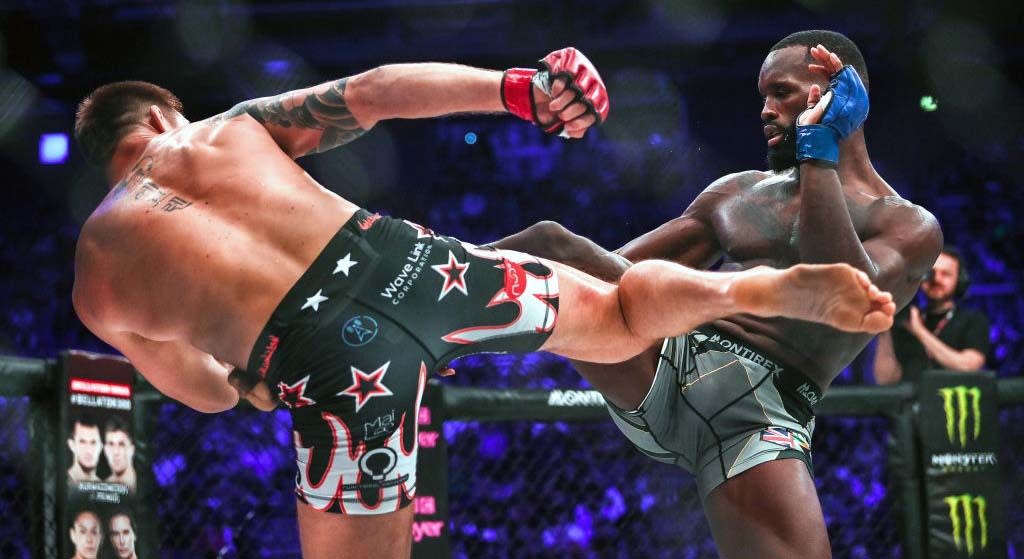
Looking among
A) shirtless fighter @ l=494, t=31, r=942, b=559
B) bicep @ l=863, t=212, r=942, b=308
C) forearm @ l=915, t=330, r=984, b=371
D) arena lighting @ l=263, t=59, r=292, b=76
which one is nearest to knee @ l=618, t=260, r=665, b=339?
shirtless fighter @ l=494, t=31, r=942, b=559

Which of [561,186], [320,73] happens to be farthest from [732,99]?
[320,73]

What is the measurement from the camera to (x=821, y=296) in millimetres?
1501

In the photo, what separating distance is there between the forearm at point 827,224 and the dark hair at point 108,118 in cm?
115

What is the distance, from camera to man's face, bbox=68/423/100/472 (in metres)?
2.29

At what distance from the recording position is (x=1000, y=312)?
5.40 m

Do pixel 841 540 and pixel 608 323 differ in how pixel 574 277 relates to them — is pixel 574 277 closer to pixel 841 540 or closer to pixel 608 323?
pixel 608 323

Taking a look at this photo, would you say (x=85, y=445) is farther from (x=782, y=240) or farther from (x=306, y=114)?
(x=782, y=240)

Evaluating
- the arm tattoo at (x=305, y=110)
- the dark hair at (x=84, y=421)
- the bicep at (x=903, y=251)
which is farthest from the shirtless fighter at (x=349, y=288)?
the dark hair at (x=84, y=421)

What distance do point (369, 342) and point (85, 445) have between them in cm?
111

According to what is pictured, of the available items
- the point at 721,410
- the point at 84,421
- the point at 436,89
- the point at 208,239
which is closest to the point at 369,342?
the point at 208,239

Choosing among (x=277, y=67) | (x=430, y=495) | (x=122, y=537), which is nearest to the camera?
(x=122, y=537)

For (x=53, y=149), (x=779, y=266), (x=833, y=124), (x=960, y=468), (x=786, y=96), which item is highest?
(x=53, y=149)

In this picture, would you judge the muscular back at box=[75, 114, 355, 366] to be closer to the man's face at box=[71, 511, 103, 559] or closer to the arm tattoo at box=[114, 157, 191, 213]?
the arm tattoo at box=[114, 157, 191, 213]

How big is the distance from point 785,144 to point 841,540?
2.63 meters
